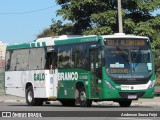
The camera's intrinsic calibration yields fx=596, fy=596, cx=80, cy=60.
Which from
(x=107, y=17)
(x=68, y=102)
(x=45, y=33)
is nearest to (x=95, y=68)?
(x=68, y=102)

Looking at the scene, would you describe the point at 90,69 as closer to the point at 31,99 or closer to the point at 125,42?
the point at 125,42

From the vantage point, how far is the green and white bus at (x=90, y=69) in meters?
25.5

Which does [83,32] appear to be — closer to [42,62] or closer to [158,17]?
[158,17]

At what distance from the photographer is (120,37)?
85.3 ft

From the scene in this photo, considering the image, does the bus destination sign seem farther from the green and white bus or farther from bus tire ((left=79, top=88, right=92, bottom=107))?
bus tire ((left=79, top=88, right=92, bottom=107))

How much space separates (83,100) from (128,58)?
290 cm

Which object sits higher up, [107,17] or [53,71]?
[107,17]

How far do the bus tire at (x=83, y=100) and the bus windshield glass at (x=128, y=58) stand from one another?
1.83 meters

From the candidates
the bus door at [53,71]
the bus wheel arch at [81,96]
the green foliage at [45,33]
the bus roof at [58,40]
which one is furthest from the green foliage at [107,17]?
the green foliage at [45,33]

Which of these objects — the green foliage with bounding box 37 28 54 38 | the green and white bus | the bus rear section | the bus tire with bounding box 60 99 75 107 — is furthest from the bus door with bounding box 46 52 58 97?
the green foliage with bounding box 37 28 54 38

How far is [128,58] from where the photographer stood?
25734 mm

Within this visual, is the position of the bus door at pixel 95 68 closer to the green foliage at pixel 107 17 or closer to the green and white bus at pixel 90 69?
the green and white bus at pixel 90 69

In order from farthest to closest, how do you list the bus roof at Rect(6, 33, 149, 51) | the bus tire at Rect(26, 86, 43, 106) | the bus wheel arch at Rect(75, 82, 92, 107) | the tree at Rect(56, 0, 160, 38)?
the tree at Rect(56, 0, 160, 38)
the bus tire at Rect(26, 86, 43, 106)
the bus wheel arch at Rect(75, 82, 92, 107)
the bus roof at Rect(6, 33, 149, 51)

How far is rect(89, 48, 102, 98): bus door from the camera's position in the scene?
25656 millimetres
